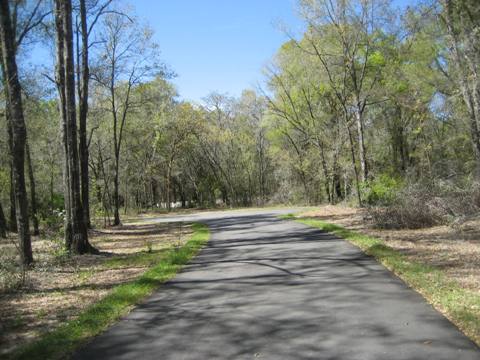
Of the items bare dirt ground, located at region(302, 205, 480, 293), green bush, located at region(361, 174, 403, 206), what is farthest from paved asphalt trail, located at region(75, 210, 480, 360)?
green bush, located at region(361, 174, 403, 206)

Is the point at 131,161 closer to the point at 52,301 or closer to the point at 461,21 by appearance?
the point at 461,21

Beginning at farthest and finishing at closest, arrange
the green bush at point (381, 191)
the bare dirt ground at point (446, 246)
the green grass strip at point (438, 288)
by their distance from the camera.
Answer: the green bush at point (381, 191) → the bare dirt ground at point (446, 246) → the green grass strip at point (438, 288)

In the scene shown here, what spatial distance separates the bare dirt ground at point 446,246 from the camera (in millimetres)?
8075

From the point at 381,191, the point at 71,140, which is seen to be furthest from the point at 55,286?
the point at 381,191

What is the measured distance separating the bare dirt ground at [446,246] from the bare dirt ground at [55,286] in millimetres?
6337

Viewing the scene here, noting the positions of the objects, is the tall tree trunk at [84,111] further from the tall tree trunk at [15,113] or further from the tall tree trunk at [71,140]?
the tall tree trunk at [15,113]

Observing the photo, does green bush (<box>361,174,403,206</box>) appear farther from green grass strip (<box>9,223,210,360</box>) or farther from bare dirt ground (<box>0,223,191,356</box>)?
green grass strip (<box>9,223,210,360</box>)

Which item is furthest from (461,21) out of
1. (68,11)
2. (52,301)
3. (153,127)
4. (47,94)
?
(153,127)

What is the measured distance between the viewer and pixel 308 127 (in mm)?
36500

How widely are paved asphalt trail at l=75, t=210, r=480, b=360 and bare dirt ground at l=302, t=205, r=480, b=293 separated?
1.21 metres

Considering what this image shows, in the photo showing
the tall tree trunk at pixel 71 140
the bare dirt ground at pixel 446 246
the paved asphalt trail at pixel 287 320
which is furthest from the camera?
the tall tree trunk at pixel 71 140

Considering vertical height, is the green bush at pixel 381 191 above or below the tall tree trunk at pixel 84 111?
below

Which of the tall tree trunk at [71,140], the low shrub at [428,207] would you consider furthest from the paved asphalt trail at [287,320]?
the low shrub at [428,207]

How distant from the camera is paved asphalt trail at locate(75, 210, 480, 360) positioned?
4.72 meters
